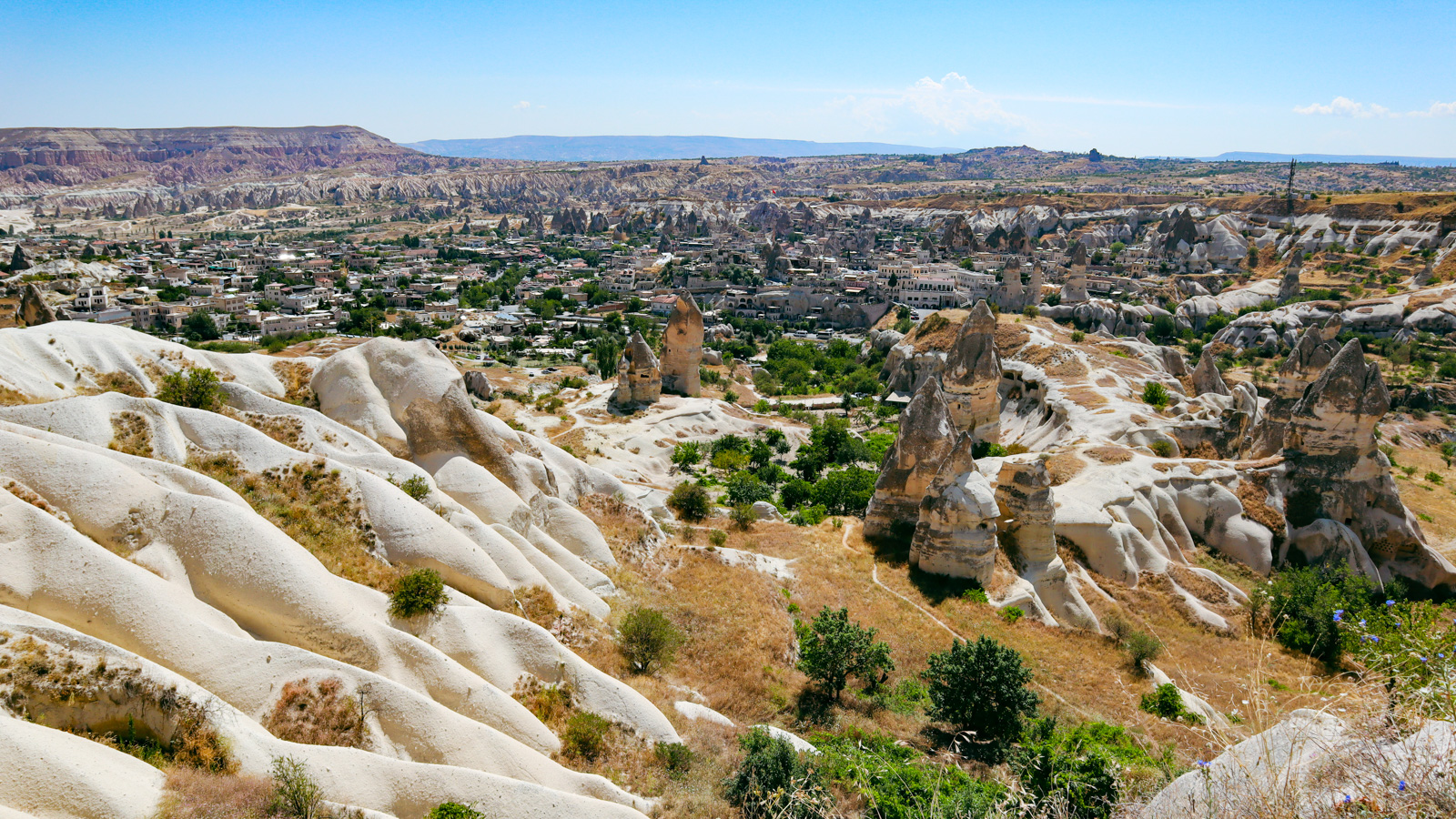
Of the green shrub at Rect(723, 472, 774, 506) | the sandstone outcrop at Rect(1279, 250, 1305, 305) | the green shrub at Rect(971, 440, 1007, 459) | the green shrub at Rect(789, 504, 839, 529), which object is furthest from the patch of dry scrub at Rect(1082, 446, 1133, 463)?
the sandstone outcrop at Rect(1279, 250, 1305, 305)

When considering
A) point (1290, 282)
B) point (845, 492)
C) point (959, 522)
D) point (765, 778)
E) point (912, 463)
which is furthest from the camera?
point (1290, 282)

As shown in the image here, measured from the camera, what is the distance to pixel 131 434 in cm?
1515

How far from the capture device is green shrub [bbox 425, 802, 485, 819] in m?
9.56

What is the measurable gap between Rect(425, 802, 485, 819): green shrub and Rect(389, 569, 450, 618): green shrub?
157 inches

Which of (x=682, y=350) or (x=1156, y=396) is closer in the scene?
(x=1156, y=396)

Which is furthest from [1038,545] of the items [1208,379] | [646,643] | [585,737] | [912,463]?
[1208,379]

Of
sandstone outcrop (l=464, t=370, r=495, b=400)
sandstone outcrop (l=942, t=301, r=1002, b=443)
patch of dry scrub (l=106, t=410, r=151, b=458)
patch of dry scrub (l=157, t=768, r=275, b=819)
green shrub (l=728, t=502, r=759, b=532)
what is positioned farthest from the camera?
sandstone outcrop (l=464, t=370, r=495, b=400)

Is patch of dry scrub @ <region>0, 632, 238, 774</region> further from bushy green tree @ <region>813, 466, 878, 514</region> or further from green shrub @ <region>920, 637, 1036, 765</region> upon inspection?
bushy green tree @ <region>813, 466, 878, 514</region>

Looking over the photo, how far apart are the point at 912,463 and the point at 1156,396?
19.9m

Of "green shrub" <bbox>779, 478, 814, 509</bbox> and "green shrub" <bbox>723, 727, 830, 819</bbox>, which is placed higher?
"green shrub" <bbox>723, 727, 830, 819</bbox>

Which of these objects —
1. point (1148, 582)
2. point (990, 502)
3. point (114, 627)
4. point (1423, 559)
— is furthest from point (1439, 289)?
point (114, 627)

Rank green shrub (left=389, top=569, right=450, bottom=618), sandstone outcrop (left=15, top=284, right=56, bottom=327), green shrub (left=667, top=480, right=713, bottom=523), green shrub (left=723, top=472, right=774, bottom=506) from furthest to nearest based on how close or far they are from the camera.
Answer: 1. green shrub (left=723, top=472, right=774, bottom=506)
2. green shrub (left=667, top=480, right=713, bottom=523)
3. sandstone outcrop (left=15, top=284, right=56, bottom=327)
4. green shrub (left=389, top=569, right=450, bottom=618)

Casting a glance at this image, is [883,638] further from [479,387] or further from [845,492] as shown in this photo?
[479,387]

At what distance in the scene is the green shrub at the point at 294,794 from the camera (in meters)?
9.02
